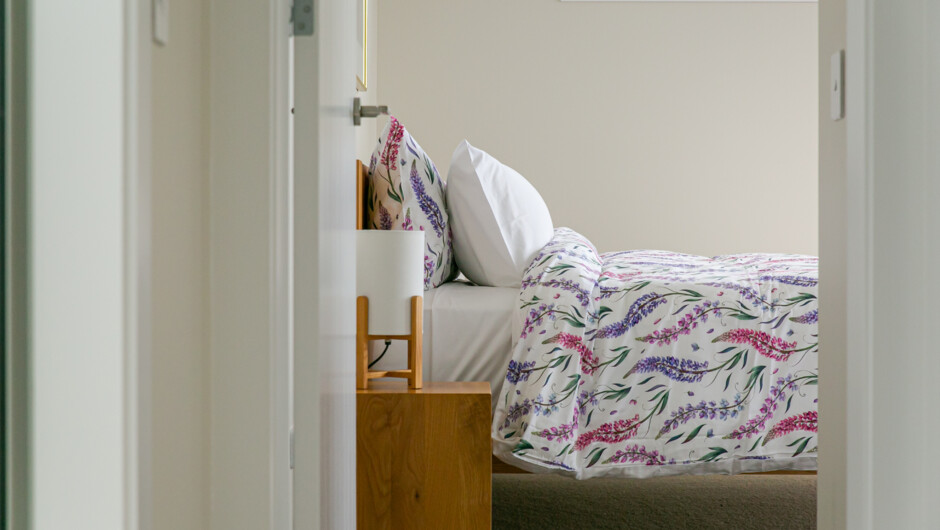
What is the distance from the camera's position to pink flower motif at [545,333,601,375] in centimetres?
189

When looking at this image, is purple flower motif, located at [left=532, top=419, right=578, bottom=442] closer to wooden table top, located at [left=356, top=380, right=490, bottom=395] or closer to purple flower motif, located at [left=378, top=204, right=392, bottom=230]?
wooden table top, located at [left=356, top=380, right=490, bottom=395]

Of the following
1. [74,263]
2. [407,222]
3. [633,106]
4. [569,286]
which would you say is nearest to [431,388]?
[569,286]

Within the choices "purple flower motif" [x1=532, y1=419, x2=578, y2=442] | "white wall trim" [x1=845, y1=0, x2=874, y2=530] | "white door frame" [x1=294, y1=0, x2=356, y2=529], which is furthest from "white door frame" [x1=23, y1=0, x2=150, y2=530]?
"purple flower motif" [x1=532, y1=419, x2=578, y2=442]

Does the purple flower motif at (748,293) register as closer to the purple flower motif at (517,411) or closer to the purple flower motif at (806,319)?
the purple flower motif at (806,319)

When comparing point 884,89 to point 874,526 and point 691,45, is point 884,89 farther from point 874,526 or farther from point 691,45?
point 691,45

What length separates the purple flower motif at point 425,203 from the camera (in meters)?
2.18

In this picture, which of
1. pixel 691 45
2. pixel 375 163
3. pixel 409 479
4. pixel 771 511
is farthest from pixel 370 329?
pixel 691 45

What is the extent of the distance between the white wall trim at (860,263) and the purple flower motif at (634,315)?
2.83 ft

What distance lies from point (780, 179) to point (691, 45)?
1.01m

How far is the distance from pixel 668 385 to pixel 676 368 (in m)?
0.05

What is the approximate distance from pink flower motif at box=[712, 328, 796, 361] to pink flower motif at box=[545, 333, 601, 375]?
0.31 meters

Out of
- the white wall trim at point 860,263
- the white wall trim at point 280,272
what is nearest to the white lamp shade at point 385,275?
the white wall trim at point 280,272

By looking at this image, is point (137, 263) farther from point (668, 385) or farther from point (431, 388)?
point (668, 385)

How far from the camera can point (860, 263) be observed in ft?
3.44
